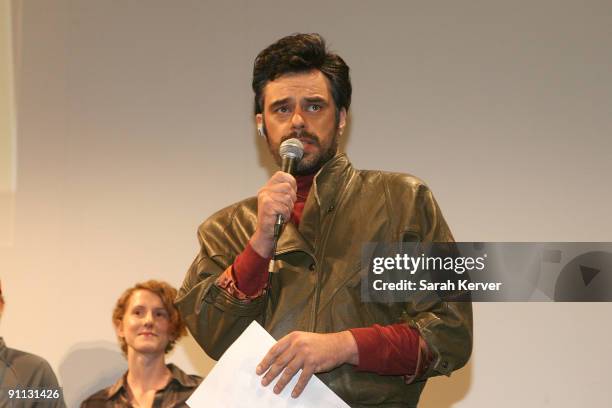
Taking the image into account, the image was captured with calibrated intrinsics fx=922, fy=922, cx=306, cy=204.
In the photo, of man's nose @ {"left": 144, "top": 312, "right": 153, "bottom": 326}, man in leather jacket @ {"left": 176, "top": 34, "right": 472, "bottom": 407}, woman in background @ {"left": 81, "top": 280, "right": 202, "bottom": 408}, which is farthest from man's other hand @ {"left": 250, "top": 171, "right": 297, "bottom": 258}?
man's nose @ {"left": 144, "top": 312, "right": 153, "bottom": 326}

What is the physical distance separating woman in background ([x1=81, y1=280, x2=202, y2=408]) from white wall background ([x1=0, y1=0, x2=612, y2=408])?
0.12 m

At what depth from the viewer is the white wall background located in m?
3.44

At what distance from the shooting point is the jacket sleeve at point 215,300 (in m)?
1.78

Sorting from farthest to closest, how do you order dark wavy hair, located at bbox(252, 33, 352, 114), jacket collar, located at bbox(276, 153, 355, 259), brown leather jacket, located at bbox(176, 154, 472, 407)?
dark wavy hair, located at bbox(252, 33, 352, 114) → jacket collar, located at bbox(276, 153, 355, 259) → brown leather jacket, located at bbox(176, 154, 472, 407)

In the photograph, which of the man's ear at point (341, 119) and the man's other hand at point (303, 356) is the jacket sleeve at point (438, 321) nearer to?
the man's other hand at point (303, 356)

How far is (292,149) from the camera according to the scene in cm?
185

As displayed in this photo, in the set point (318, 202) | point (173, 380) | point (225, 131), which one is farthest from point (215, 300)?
point (225, 131)

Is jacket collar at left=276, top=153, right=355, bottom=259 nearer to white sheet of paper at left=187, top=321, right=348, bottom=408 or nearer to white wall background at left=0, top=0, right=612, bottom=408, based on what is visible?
white sheet of paper at left=187, top=321, right=348, bottom=408

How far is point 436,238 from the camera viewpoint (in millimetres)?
1854

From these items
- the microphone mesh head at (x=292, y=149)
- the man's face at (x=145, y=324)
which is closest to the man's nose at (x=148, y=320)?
the man's face at (x=145, y=324)

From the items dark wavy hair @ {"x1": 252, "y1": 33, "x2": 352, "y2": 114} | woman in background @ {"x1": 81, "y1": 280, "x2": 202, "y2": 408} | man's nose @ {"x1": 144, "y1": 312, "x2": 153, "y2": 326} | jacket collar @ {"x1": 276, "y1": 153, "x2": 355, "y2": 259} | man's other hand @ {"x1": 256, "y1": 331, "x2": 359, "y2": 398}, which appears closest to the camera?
man's other hand @ {"x1": 256, "y1": 331, "x2": 359, "y2": 398}

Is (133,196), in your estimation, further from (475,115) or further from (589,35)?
(589,35)

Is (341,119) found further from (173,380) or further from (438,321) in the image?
(173,380)

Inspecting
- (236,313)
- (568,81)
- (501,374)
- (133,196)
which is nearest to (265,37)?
(133,196)
